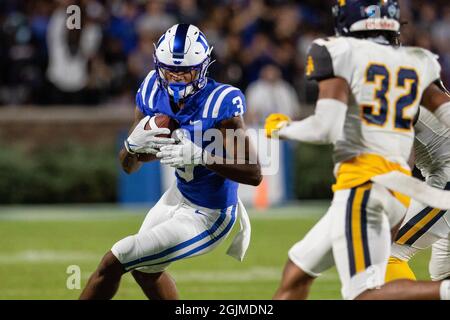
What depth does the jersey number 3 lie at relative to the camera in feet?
13.3

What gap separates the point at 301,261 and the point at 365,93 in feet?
2.50

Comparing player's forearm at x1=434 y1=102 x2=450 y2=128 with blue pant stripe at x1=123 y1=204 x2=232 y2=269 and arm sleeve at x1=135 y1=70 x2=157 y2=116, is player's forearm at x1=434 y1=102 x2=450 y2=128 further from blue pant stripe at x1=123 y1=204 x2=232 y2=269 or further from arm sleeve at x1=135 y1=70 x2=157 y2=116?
arm sleeve at x1=135 y1=70 x2=157 y2=116

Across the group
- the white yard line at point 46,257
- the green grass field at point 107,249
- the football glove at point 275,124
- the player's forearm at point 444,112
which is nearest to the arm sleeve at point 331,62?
the football glove at point 275,124

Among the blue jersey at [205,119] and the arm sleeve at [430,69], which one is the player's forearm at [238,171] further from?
the arm sleeve at [430,69]

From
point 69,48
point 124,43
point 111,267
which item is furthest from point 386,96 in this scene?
point 124,43

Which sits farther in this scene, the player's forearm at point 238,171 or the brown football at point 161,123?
the brown football at point 161,123

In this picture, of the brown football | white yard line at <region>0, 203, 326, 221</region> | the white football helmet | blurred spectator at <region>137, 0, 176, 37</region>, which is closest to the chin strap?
the white football helmet

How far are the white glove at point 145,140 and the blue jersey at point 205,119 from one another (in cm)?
21

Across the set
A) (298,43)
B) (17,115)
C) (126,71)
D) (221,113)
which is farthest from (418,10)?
(221,113)

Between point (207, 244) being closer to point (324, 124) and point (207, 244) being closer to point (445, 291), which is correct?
point (324, 124)

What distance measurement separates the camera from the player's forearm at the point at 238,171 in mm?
4550

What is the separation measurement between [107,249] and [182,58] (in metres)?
4.16

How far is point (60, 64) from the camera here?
11578 mm

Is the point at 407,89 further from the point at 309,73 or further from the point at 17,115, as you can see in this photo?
the point at 17,115
